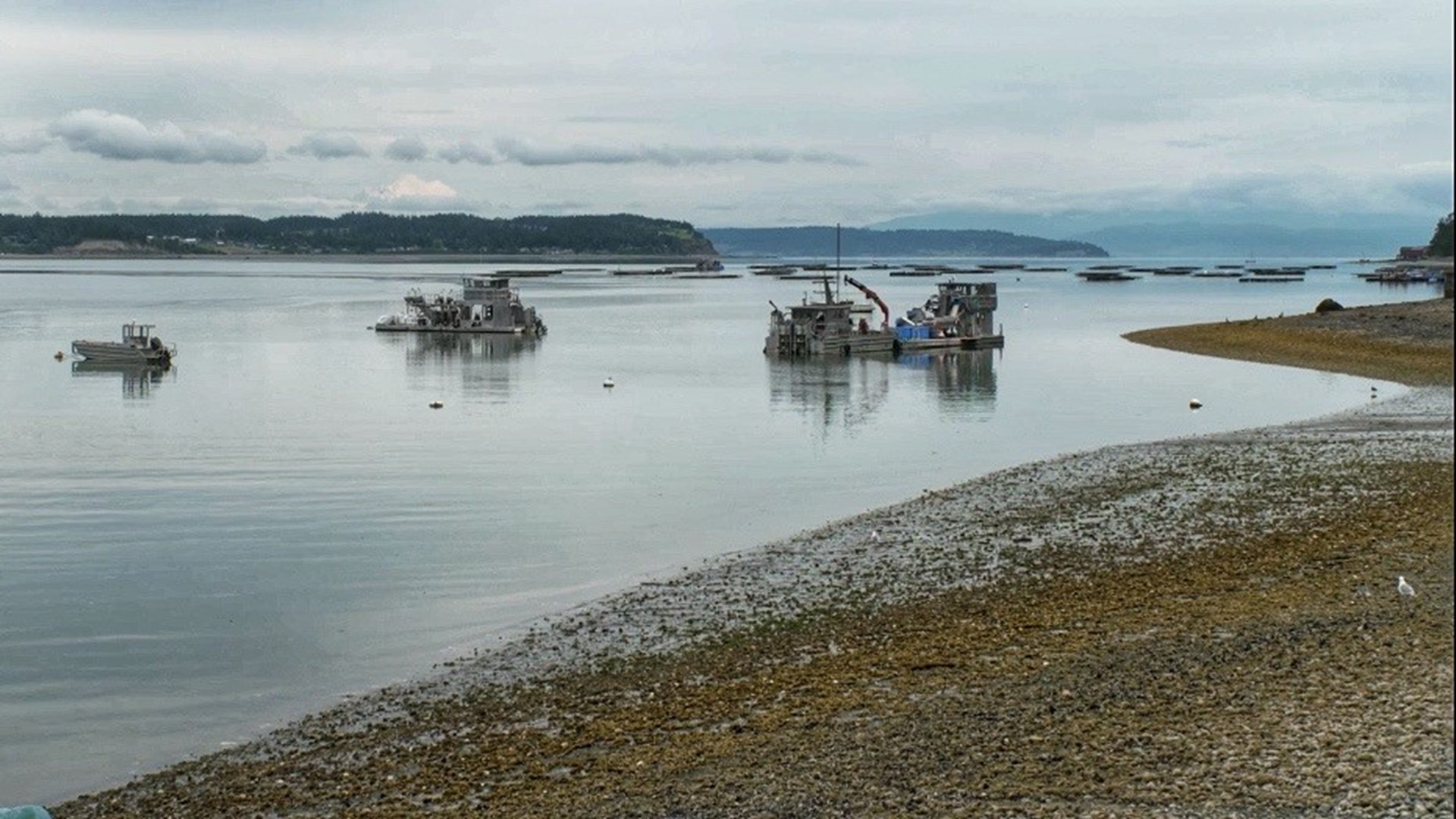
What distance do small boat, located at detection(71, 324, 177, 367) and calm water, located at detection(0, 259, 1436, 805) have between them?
1598 millimetres

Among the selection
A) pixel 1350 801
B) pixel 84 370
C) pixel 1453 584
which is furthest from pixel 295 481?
pixel 84 370

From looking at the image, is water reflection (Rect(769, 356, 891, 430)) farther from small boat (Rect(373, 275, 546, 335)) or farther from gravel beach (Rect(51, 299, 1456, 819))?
small boat (Rect(373, 275, 546, 335))

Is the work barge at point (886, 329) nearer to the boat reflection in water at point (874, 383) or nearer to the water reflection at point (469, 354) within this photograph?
the boat reflection in water at point (874, 383)

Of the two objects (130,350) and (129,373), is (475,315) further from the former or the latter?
(129,373)

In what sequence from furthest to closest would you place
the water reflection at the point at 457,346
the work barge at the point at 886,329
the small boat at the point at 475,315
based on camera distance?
the small boat at the point at 475,315, the water reflection at the point at 457,346, the work barge at the point at 886,329

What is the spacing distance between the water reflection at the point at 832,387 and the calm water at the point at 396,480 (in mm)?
292

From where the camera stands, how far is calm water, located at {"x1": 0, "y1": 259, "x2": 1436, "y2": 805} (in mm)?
15250

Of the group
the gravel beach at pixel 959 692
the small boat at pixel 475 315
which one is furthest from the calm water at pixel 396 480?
the small boat at pixel 475 315

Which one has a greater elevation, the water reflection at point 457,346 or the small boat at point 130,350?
the small boat at point 130,350

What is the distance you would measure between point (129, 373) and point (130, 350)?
3105 millimetres

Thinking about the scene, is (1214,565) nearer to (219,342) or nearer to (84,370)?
(84,370)

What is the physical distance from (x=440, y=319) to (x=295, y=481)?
5627 centimetres

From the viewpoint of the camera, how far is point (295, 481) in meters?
28.5

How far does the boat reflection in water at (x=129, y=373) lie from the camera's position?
5112cm
